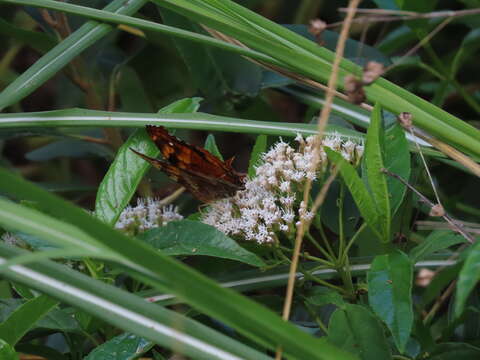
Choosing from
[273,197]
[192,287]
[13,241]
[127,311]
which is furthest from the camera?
[13,241]

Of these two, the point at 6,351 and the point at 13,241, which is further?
the point at 13,241

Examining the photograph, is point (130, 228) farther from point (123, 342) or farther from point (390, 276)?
point (390, 276)

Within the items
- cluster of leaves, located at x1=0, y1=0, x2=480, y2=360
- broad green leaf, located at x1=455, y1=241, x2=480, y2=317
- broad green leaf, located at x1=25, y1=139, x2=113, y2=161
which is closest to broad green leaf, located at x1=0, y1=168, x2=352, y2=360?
cluster of leaves, located at x1=0, y1=0, x2=480, y2=360

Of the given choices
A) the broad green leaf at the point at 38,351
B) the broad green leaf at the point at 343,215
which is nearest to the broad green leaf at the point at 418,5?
the broad green leaf at the point at 343,215

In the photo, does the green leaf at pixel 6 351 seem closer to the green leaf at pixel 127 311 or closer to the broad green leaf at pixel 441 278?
Answer: the green leaf at pixel 127 311

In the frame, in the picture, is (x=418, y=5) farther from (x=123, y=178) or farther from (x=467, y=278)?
(x=467, y=278)

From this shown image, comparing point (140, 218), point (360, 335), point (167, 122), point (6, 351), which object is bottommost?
point (6, 351)

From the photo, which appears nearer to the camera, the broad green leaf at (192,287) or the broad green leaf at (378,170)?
the broad green leaf at (192,287)

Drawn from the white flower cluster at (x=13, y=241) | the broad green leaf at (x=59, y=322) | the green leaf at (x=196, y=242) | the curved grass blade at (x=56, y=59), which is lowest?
the broad green leaf at (x=59, y=322)

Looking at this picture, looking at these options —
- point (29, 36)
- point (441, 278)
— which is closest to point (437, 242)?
point (441, 278)
